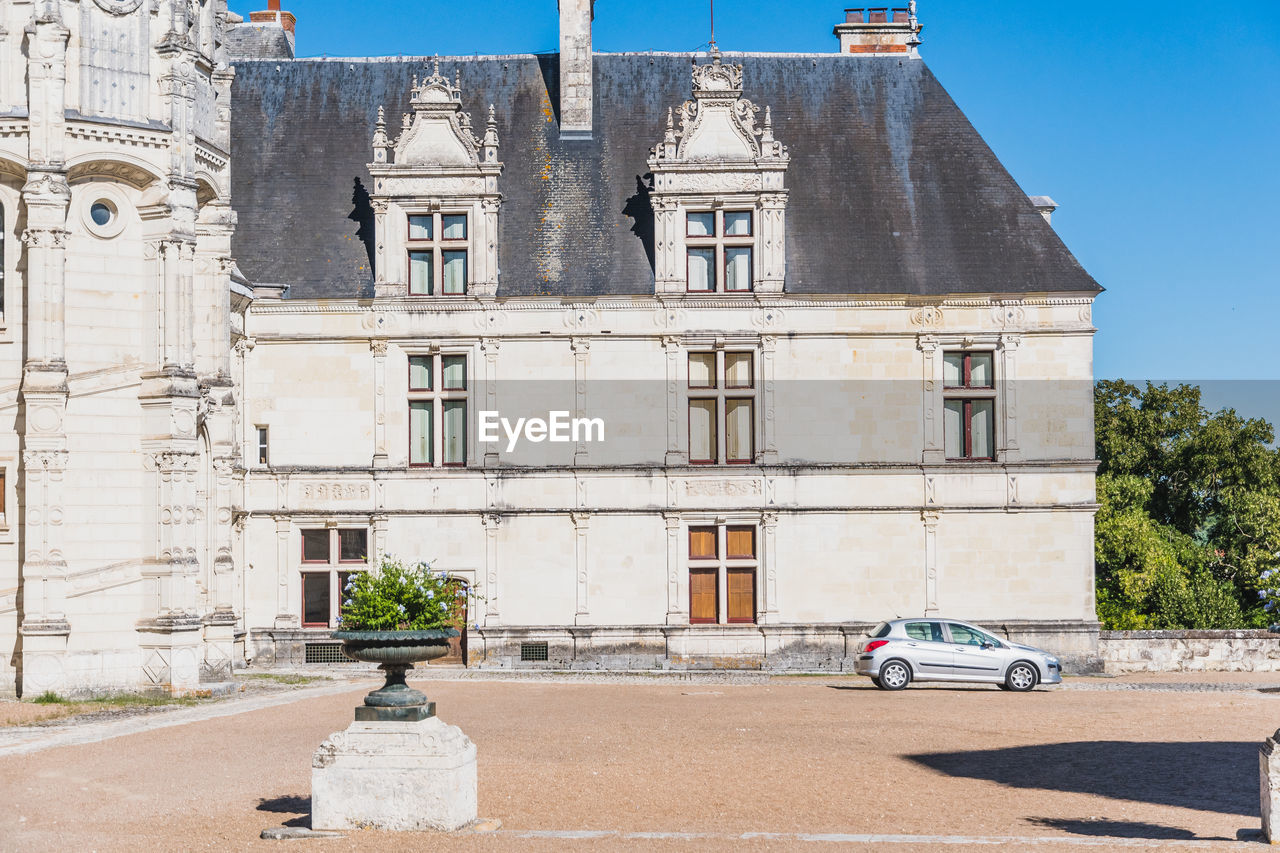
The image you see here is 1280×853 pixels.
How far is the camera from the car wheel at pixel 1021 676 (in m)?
23.1

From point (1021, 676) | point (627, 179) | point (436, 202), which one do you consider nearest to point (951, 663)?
point (1021, 676)

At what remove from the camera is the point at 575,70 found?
29609mm

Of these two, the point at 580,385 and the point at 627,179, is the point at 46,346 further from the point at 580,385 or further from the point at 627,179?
the point at 627,179

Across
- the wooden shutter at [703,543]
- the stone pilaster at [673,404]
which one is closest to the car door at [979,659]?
the wooden shutter at [703,543]

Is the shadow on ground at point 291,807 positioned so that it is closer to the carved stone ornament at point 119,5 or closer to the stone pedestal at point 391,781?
the stone pedestal at point 391,781

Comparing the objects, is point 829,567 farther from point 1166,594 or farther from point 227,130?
point 227,130

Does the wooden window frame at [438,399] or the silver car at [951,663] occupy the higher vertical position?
the wooden window frame at [438,399]

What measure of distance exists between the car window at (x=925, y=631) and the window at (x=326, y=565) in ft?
32.8

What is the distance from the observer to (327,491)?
27406 mm

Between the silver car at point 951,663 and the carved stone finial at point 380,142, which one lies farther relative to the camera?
the carved stone finial at point 380,142

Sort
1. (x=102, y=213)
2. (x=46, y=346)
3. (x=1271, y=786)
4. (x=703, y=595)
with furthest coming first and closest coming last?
(x=703, y=595), (x=102, y=213), (x=46, y=346), (x=1271, y=786)

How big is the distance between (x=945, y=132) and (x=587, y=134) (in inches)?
275

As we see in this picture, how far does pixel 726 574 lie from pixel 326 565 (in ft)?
23.8

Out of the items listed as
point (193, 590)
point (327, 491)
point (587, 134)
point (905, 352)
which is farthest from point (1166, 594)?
point (193, 590)
